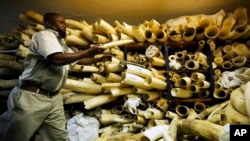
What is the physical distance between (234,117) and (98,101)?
1377 mm

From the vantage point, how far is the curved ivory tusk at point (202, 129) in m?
2.22

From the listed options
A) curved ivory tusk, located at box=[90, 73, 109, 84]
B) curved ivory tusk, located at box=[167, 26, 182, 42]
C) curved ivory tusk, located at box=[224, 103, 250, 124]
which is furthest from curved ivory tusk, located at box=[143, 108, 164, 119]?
curved ivory tusk, located at box=[167, 26, 182, 42]

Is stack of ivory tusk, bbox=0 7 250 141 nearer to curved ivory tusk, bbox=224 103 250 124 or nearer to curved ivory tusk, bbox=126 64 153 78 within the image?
curved ivory tusk, bbox=126 64 153 78

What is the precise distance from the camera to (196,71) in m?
3.17

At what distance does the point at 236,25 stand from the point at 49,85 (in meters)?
2.05

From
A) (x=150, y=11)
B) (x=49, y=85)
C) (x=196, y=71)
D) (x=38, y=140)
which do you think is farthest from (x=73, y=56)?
(x=150, y=11)

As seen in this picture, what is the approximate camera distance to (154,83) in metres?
3.00

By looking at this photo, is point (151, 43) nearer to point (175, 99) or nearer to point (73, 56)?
point (175, 99)

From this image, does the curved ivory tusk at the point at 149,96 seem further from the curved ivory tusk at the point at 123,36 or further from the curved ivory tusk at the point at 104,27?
the curved ivory tusk at the point at 104,27

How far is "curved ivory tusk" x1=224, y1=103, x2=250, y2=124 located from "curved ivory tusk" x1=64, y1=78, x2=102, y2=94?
52.0 inches

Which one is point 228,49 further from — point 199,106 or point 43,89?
point 43,89

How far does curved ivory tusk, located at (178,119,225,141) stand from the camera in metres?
2.22

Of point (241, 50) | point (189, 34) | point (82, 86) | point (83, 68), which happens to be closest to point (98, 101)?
point (82, 86)

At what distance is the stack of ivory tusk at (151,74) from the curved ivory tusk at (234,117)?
249mm
